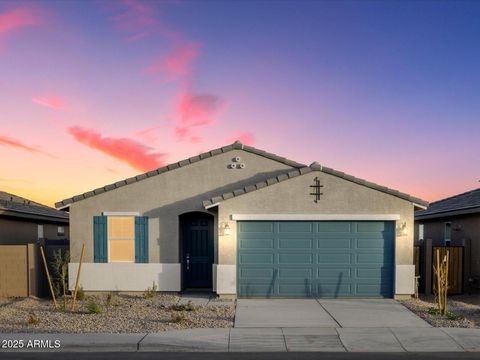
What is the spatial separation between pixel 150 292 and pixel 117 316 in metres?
2.35

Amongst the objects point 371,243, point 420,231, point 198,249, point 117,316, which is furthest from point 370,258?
point 420,231

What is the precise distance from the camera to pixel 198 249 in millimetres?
13172

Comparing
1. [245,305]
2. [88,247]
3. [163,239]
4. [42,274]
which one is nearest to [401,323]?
[245,305]

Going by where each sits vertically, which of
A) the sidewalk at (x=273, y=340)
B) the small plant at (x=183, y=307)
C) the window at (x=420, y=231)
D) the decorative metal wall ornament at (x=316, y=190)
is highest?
the decorative metal wall ornament at (x=316, y=190)

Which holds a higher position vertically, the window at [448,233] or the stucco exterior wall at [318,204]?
the stucco exterior wall at [318,204]

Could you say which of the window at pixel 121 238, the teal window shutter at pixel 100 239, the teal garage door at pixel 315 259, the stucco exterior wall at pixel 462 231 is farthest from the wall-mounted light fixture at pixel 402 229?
the teal window shutter at pixel 100 239

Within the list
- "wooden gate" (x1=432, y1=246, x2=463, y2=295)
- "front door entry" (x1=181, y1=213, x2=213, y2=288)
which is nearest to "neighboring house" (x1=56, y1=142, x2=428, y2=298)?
"front door entry" (x1=181, y1=213, x2=213, y2=288)

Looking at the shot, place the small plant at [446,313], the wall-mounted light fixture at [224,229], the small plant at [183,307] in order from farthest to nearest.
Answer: the wall-mounted light fixture at [224,229] → the small plant at [183,307] → the small plant at [446,313]

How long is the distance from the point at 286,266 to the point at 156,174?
16.8 ft

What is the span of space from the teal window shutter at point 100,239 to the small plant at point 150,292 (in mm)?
1681

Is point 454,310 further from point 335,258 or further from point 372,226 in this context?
point 335,258

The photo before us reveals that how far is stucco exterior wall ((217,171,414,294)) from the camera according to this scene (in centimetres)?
1182

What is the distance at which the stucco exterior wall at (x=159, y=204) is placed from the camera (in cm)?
1257

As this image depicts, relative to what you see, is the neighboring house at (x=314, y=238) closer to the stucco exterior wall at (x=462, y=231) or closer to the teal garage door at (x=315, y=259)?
the teal garage door at (x=315, y=259)
